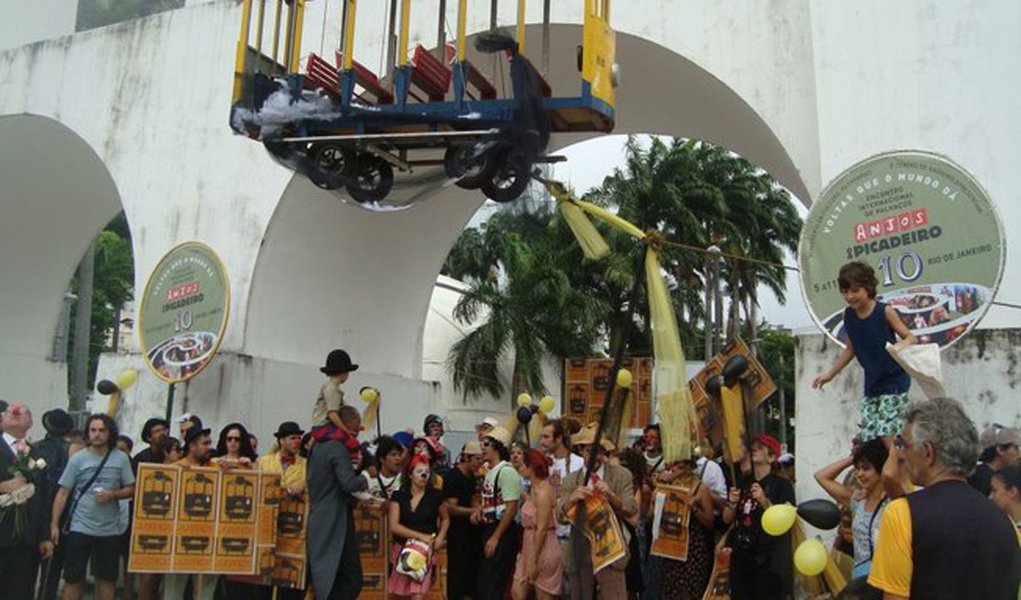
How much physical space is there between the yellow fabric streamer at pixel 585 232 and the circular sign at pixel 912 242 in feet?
6.31

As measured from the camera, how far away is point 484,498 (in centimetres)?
781

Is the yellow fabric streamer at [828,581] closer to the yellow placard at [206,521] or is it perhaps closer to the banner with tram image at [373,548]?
the banner with tram image at [373,548]

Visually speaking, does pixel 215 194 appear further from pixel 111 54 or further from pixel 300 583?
pixel 300 583

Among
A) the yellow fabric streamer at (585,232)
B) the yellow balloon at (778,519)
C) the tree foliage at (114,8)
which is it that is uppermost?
the tree foliage at (114,8)

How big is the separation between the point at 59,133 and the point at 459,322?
19.3 meters

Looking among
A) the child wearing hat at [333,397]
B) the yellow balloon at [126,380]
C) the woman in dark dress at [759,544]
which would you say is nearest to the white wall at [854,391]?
the woman in dark dress at [759,544]

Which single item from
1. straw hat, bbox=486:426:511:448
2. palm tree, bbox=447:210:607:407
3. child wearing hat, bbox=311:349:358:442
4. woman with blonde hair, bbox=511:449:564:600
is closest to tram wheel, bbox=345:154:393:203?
child wearing hat, bbox=311:349:358:442

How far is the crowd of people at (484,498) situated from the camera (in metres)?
5.70

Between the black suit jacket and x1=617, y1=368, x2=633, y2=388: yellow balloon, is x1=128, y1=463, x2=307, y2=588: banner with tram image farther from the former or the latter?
x1=617, y1=368, x2=633, y2=388: yellow balloon

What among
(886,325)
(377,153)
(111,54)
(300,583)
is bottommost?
(300,583)

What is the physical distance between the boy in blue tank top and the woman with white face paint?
335cm

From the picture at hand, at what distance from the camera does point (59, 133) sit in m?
13.2

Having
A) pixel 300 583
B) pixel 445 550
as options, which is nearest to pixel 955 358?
pixel 445 550

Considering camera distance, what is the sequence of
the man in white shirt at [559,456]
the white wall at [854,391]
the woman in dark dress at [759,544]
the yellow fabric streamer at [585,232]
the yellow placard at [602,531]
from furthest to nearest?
the man in white shirt at [559,456]
the white wall at [854,391]
the yellow placard at [602,531]
the yellow fabric streamer at [585,232]
the woman in dark dress at [759,544]
